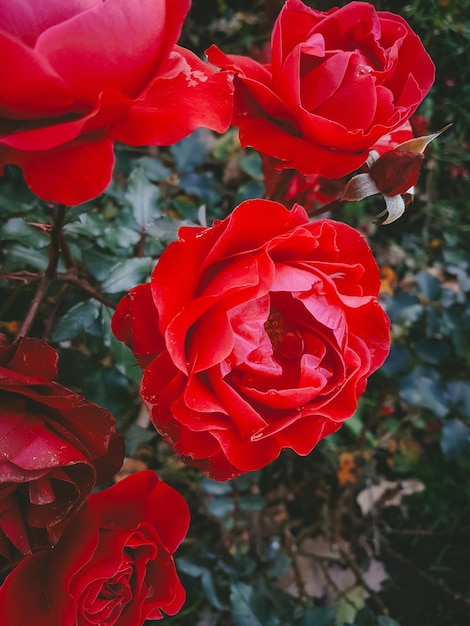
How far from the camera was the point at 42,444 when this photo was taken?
52 cm

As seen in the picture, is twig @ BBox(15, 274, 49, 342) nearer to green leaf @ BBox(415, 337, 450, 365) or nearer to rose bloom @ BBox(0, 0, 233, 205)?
rose bloom @ BBox(0, 0, 233, 205)

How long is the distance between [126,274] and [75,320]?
107 millimetres

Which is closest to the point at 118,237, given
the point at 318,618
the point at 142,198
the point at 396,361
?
the point at 142,198

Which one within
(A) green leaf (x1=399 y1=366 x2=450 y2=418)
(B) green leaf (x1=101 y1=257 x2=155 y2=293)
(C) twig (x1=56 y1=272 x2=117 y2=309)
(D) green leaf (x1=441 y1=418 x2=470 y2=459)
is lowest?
(D) green leaf (x1=441 y1=418 x2=470 y2=459)

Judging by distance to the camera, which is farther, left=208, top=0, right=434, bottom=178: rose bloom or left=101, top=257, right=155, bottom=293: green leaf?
left=101, top=257, right=155, bottom=293: green leaf

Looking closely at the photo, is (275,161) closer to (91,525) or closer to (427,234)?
(91,525)

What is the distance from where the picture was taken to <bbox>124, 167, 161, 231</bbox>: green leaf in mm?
1035

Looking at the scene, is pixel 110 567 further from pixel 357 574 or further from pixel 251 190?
pixel 357 574

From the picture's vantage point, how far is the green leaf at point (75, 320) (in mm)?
845

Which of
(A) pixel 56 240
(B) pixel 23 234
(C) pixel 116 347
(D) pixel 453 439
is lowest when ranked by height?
(D) pixel 453 439

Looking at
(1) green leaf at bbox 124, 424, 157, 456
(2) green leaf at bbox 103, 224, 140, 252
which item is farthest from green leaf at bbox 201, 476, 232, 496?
(2) green leaf at bbox 103, 224, 140, 252

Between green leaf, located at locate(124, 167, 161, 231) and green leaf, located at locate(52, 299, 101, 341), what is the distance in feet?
0.74

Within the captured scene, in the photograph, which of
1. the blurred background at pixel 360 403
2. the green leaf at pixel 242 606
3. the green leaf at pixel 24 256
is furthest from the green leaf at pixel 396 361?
the green leaf at pixel 24 256

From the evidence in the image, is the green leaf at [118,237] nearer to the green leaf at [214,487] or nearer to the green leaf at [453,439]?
the green leaf at [214,487]
